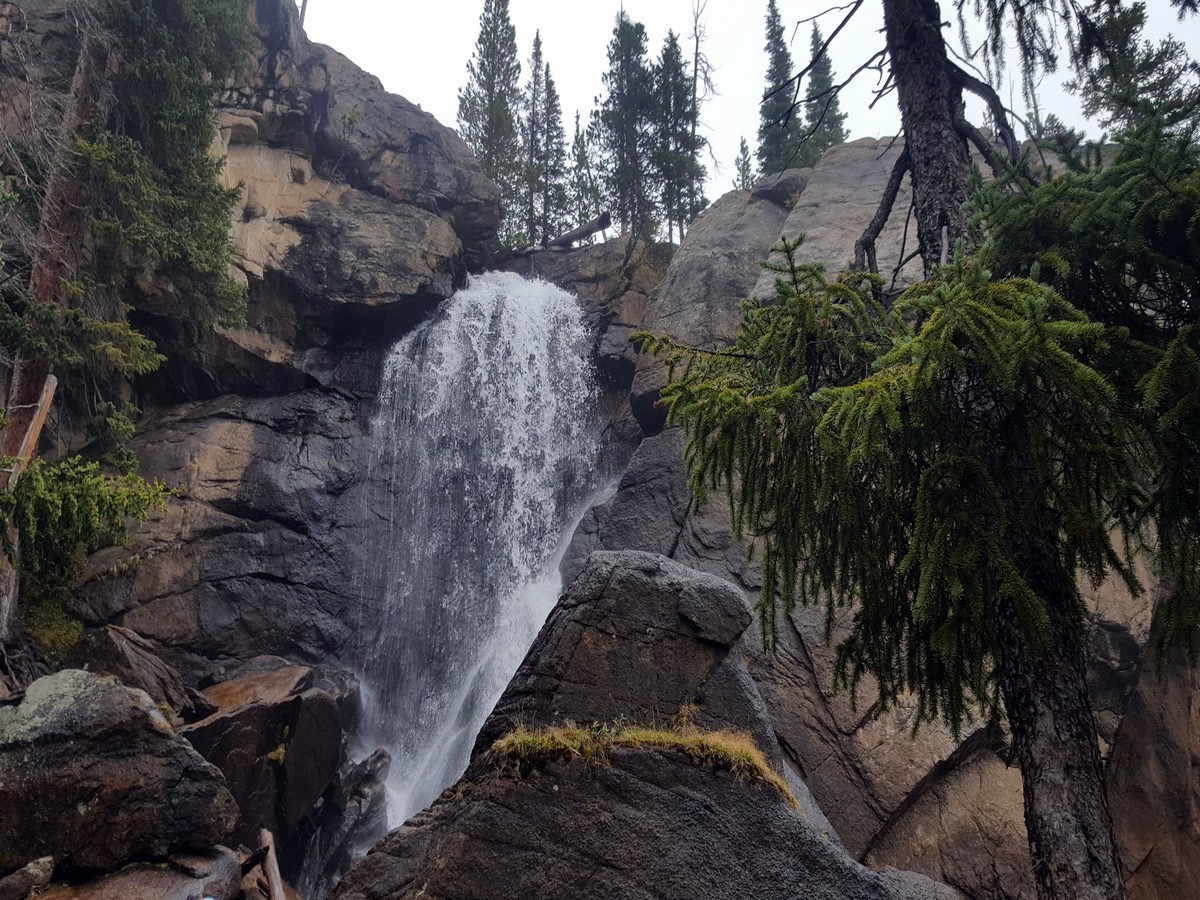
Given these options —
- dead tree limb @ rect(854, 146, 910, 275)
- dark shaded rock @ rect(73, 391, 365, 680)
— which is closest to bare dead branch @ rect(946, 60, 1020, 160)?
dead tree limb @ rect(854, 146, 910, 275)

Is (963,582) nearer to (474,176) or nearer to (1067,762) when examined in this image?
(1067,762)

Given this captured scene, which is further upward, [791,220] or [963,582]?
[791,220]

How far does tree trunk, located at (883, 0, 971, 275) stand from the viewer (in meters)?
7.37

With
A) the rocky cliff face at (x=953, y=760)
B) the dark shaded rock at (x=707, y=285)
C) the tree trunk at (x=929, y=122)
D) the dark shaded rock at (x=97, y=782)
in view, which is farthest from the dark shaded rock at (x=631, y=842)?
the dark shaded rock at (x=707, y=285)

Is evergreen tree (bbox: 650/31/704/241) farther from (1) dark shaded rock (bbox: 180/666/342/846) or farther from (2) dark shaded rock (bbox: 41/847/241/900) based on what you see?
(2) dark shaded rock (bbox: 41/847/241/900)

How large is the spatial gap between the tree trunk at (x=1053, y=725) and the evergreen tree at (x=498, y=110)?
2995 centimetres

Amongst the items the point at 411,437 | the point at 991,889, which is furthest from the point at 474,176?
the point at 991,889

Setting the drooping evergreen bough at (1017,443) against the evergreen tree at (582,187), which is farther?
the evergreen tree at (582,187)

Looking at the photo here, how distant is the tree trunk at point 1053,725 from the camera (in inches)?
188

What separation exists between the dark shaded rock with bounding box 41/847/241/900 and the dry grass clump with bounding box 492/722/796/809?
5.92 meters

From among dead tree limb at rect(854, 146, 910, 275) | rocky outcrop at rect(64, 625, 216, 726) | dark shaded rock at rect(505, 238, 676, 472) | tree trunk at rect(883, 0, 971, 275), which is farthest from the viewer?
dark shaded rock at rect(505, 238, 676, 472)

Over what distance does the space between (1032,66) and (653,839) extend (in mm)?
8937

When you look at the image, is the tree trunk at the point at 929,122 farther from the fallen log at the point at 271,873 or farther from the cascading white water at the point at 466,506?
the cascading white water at the point at 466,506

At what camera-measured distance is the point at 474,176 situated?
2858 centimetres
